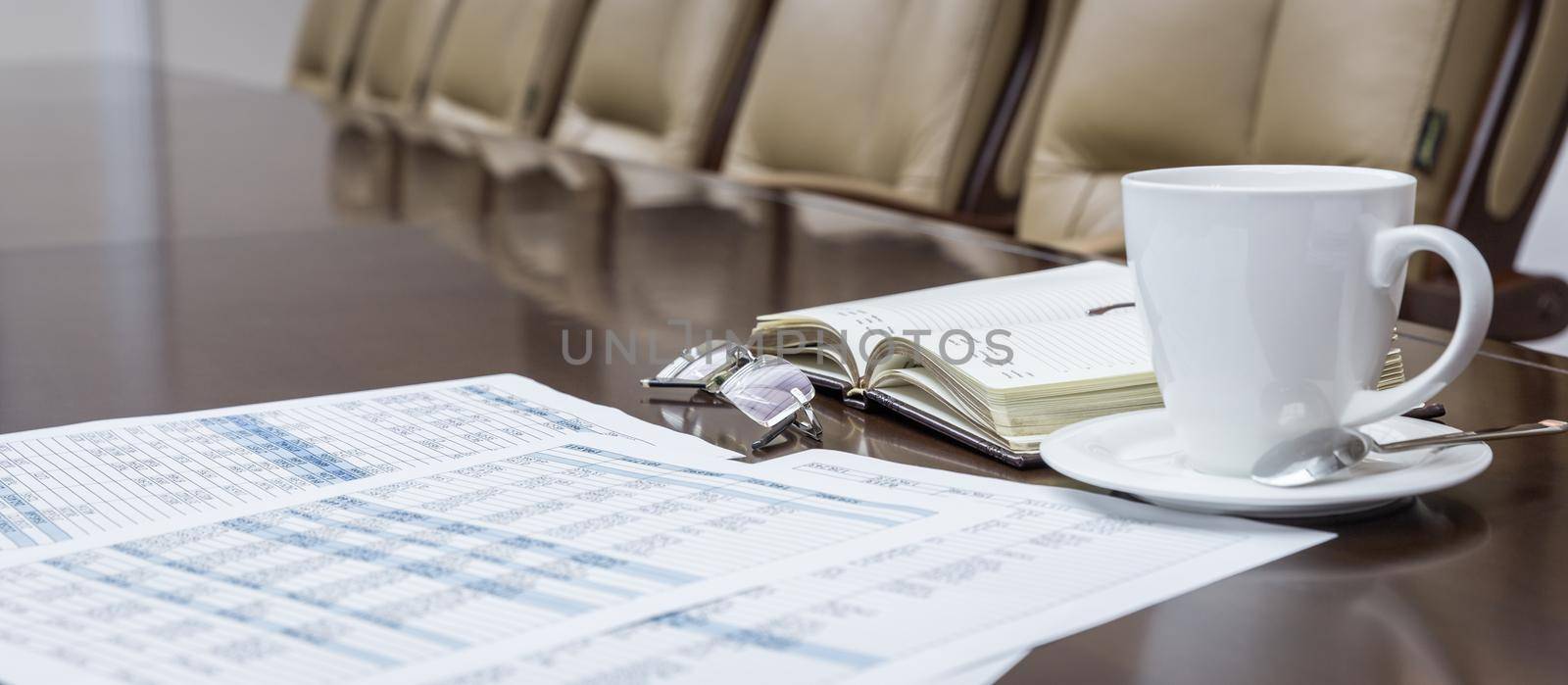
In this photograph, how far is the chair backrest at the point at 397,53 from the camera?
10.4ft

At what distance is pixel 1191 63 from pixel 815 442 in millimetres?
1099

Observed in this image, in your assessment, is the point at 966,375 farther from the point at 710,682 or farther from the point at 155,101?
the point at 155,101

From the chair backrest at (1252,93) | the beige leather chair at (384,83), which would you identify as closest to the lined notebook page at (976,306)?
the chair backrest at (1252,93)

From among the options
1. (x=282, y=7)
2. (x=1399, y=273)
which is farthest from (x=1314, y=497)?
(x=282, y=7)

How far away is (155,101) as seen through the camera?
95.6 inches

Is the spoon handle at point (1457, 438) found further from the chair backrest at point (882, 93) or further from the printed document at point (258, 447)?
the chair backrest at point (882, 93)

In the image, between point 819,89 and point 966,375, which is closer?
point 966,375

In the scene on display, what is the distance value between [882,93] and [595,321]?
3.95 feet

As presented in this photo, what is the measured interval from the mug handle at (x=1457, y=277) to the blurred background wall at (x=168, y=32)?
217 inches

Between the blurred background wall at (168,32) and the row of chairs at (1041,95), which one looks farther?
the blurred background wall at (168,32)

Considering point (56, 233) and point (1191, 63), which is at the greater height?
point (1191, 63)

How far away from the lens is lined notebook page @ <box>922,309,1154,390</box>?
538 millimetres

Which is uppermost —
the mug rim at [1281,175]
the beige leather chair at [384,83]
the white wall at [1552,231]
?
the mug rim at [1281,175]

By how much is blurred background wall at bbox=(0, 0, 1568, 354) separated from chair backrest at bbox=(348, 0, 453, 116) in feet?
6.82
